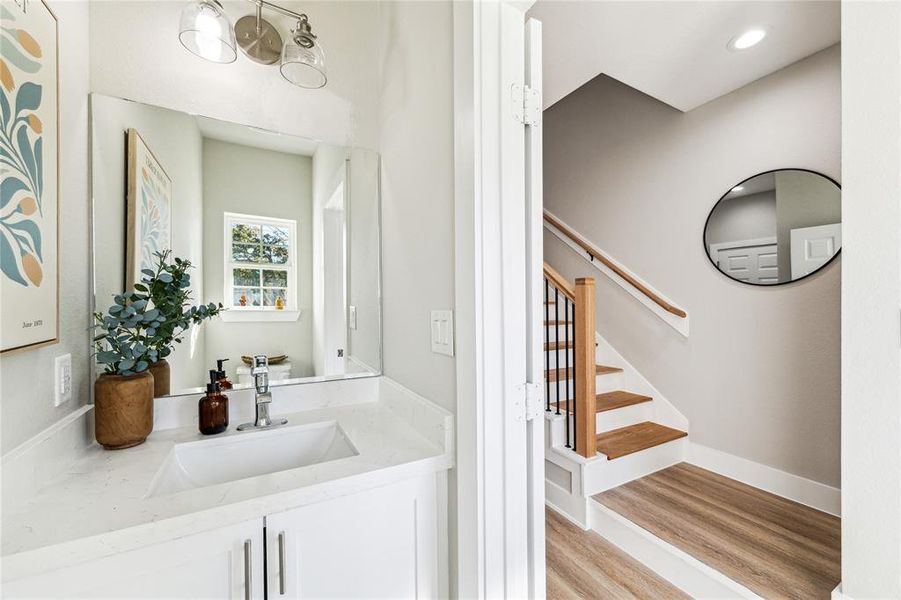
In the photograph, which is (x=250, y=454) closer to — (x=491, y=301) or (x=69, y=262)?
(x=69, y=262)

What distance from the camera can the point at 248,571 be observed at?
0.78 metres

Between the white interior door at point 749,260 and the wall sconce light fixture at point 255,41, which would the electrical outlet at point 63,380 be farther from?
the white interior door at point 749,260

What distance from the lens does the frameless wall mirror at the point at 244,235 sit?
1.18 metres

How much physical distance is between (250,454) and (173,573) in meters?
0.43

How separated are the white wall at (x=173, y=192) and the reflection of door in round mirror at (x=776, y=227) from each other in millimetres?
2940

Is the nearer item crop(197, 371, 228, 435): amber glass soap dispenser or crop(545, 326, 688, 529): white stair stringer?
crop(197, 371, 228, 435): amber glass soap dispenser

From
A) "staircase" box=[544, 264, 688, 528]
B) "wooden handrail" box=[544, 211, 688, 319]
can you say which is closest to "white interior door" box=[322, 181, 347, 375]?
"staircase" box=[544, 264, 688, 528]

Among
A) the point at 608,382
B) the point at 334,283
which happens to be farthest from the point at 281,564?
the point at 608,382

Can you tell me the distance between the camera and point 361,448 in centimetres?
107

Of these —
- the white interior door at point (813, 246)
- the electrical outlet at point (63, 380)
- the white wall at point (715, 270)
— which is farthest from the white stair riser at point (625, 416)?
the electrical outlet at point (63, 380)

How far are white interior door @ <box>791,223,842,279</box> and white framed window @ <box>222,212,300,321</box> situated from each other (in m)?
2.74

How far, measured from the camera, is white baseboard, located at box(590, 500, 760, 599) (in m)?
1.49

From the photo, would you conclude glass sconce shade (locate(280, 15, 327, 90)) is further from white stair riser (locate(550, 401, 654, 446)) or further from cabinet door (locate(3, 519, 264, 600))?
white stair riser (locate(550, 401, 654, 446))

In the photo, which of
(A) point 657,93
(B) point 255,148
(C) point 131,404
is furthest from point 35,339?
(A) point 657,93
